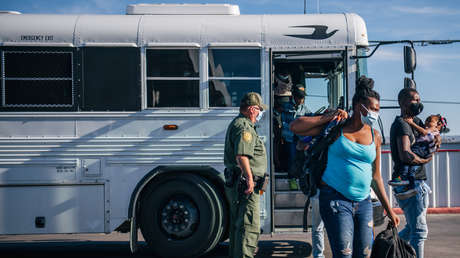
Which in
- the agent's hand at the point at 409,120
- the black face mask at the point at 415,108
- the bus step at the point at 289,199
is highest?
the black face mask at the point at 415,108

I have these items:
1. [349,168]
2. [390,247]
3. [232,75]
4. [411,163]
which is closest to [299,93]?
[232,75]

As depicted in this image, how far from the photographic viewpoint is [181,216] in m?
6.32

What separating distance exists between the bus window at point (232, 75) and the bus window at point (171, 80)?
0.75ft

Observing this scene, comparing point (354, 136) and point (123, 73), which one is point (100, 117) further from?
point (354, 136)

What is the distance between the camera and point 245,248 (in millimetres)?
4754

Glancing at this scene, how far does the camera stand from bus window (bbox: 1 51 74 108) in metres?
6.25

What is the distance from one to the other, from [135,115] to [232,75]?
1.40 meters

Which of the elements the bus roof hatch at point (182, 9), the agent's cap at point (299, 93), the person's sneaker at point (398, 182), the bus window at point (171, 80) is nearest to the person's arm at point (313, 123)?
the person's sneaker at point (398, 182)

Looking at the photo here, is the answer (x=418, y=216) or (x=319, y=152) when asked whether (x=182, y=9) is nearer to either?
(x=319, y=152)

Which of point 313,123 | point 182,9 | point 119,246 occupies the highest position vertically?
point 182,9

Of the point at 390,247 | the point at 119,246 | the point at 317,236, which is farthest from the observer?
the point at 119,246

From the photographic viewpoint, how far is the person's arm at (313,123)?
378 cm

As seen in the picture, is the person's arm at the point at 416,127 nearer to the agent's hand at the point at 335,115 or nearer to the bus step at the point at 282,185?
the agent's hand at the point at 335,115

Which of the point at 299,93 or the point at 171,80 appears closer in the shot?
the point at 171,80
